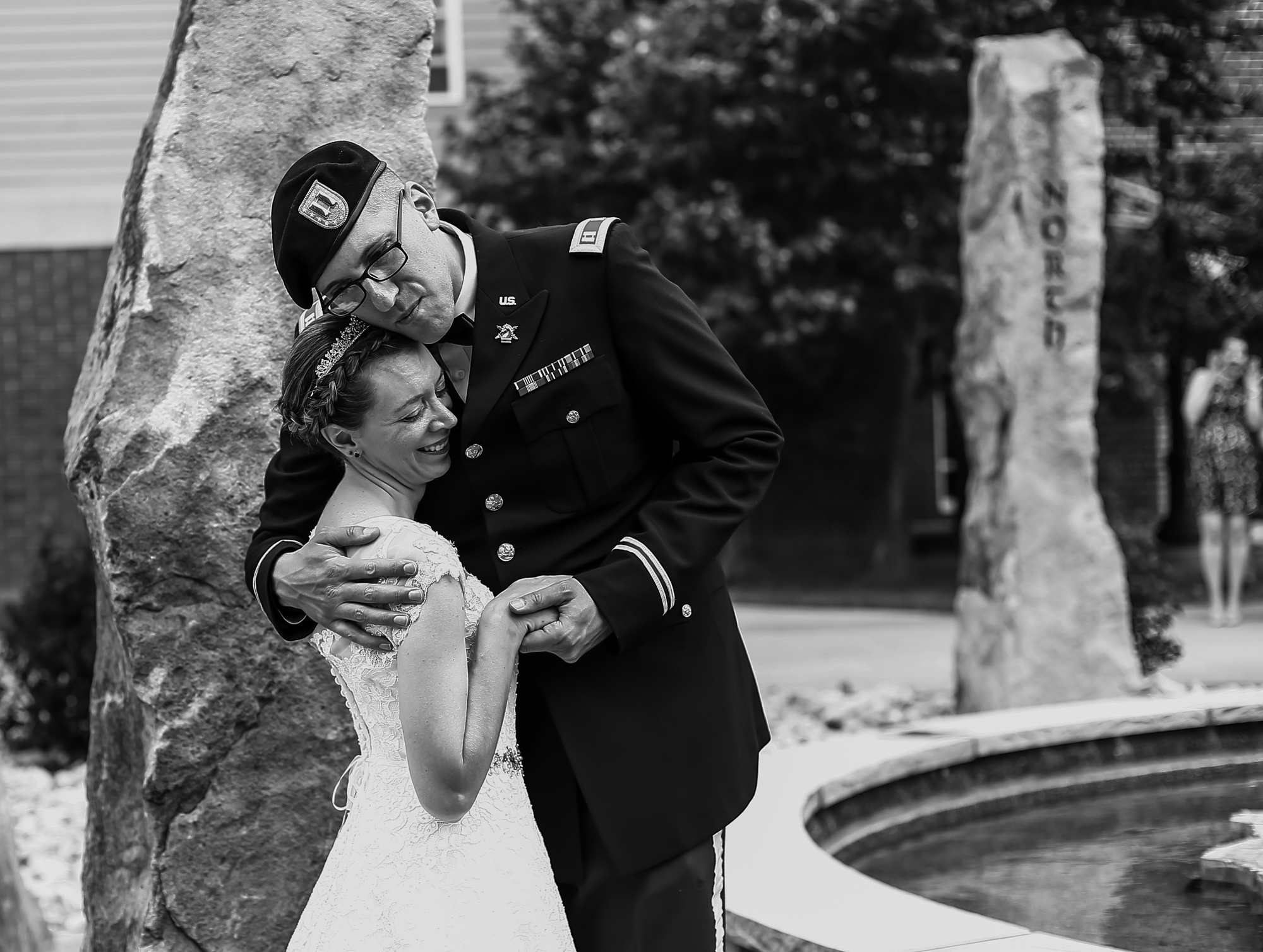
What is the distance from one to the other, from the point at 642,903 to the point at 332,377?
2.96 ft

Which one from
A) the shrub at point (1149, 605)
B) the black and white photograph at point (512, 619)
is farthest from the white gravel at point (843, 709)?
the shrub at point (1149, 605)

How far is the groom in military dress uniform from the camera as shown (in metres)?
2.29

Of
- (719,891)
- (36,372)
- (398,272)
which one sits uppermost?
(398,272)

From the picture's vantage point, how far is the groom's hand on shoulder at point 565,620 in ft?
7.22

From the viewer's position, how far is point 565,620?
7.27ft

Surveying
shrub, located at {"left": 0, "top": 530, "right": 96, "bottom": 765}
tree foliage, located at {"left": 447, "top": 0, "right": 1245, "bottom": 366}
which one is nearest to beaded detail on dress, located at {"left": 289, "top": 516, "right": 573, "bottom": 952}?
shrub, located at {"left": 0, "top": 530, "right": 96, "bottom": 765}

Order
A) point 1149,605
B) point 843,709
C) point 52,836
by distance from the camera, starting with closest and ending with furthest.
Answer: point 52,836 → point 843,709 → point 1149,605

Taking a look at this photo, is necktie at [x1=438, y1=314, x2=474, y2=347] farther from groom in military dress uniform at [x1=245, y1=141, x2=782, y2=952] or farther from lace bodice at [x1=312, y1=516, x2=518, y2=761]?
lace bodice at [x1=312, y1=516, x2=518, y2=761]

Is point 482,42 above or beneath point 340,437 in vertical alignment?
above

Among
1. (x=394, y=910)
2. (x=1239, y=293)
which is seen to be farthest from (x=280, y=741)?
(x=1239, y=293)

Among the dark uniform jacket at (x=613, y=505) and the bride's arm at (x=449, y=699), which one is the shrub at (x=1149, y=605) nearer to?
the dark uniform jacket at (x=613, y=505)

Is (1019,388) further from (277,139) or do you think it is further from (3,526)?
(3,526)

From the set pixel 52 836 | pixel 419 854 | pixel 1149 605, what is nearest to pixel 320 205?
pixel 419 854

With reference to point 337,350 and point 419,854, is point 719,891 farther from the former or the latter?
point 337,350
